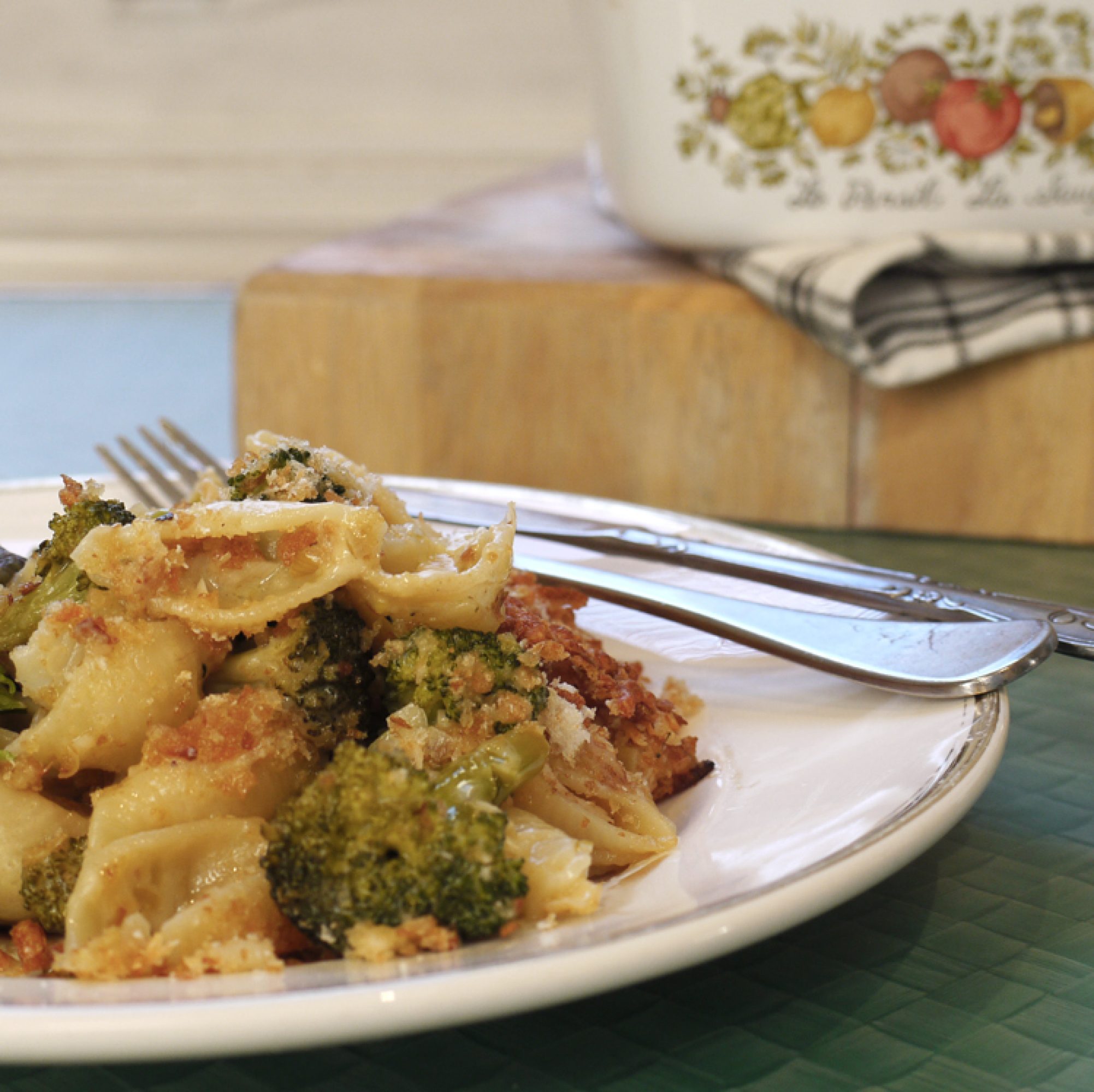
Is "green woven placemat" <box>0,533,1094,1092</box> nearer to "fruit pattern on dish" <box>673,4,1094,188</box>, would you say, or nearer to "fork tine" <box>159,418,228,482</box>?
"fork tine" <box>159,418,228,482</box>

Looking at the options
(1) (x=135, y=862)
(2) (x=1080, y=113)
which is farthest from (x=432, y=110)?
(1) (x=135, y=862)

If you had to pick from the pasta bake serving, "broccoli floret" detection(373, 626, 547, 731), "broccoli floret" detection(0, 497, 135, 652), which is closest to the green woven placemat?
the pasta bake serving

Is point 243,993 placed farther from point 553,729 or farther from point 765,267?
point 765,267

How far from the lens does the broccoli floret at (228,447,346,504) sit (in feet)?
3.17

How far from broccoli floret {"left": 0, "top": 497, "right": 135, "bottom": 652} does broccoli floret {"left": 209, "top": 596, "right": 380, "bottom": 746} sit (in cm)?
12

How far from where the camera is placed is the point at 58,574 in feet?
3.21

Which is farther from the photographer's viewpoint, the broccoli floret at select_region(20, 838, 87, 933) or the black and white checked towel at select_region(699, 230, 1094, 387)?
the black and white checked towel at select_region(699, 230, 1094, 387)

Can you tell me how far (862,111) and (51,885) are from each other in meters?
1.47

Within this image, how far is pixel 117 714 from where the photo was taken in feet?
2.98

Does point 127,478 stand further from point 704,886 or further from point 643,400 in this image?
point 704,886

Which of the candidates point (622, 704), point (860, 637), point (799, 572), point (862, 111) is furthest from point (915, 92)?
point (622, 704)

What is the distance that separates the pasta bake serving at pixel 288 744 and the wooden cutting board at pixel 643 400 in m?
1.12

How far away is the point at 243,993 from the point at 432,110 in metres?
4.74

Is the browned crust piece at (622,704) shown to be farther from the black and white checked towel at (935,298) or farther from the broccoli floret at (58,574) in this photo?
the black and white checked towel at (935,298)
